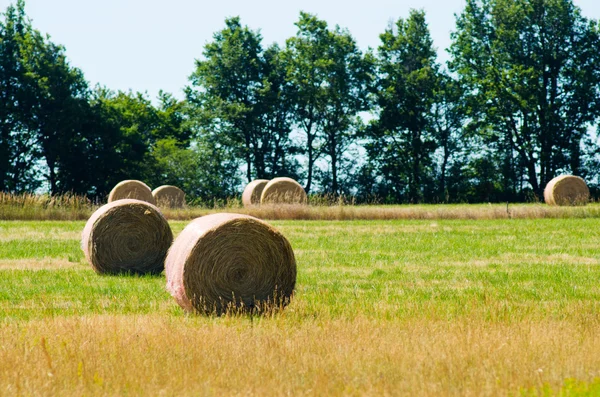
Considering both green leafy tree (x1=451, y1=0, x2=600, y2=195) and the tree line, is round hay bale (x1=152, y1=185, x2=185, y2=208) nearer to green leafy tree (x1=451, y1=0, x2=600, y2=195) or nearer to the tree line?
the tree line

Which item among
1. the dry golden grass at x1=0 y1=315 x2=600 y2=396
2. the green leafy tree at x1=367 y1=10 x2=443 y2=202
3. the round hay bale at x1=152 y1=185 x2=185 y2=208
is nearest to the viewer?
the dry golden grass at x1=0 y1=315 x2=600 y2=396

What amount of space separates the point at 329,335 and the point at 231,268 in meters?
2.33

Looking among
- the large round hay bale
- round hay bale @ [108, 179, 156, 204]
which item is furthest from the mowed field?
round hay bale @ [108, 179, 156, 204]

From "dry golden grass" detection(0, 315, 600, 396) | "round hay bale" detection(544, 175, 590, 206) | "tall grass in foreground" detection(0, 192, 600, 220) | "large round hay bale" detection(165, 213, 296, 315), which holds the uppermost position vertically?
"round hay bale" detection(544, 175, 590, 206)

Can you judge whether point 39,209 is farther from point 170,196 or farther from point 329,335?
point 329,335

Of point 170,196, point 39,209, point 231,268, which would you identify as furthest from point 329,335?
point 170,196

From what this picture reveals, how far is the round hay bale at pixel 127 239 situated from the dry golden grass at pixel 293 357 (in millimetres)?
5750

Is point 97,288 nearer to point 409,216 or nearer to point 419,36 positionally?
point 409,216

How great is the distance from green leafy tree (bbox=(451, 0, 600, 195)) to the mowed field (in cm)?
3571

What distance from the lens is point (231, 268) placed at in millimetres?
10148

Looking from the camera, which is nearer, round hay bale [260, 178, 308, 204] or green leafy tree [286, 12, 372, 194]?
round hay bale [260, 178, 308, 204]

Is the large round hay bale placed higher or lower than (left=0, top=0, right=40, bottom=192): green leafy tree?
lower

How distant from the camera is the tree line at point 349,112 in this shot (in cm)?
4678

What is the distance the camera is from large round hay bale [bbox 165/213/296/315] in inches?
392
